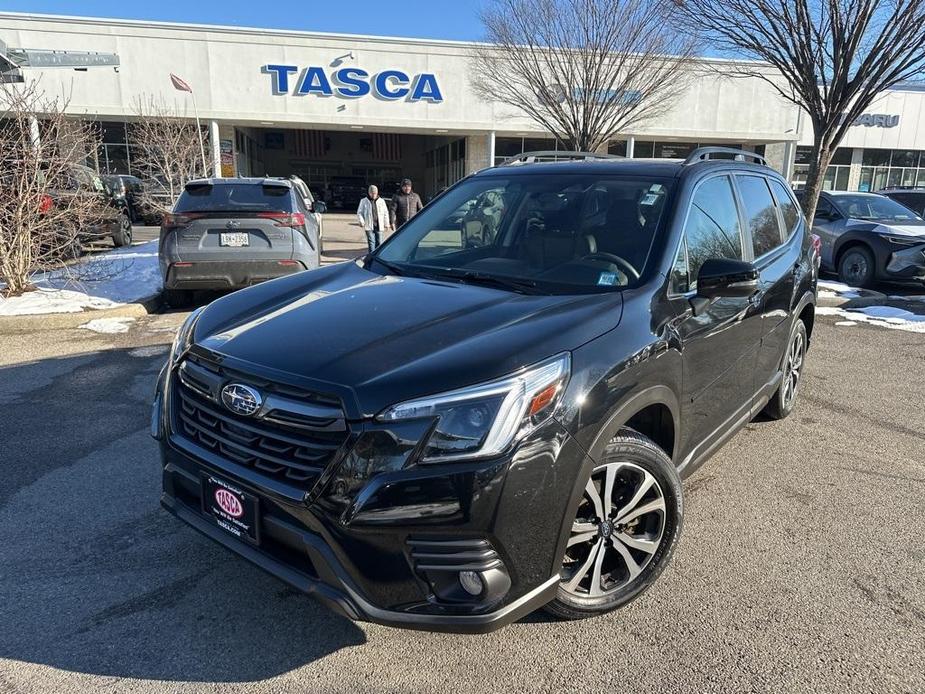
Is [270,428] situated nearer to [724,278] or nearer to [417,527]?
[417,527]

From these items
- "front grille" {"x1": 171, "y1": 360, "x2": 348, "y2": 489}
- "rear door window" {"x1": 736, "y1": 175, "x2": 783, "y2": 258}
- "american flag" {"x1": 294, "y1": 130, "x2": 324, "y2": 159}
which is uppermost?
"american flag" {"x1": 294, "y1": 130, "x2": 324, "y2": 159}

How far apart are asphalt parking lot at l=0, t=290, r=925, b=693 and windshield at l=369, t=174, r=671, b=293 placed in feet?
4.79

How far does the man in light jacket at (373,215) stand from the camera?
1291 cm

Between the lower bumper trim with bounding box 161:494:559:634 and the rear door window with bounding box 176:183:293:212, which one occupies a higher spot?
the rear door window with bounding box 176:183:293:212

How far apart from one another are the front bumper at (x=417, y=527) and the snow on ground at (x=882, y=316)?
26.0ft

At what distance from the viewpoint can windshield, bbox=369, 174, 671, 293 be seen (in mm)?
3039

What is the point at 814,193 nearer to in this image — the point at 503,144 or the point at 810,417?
the point at 810,417

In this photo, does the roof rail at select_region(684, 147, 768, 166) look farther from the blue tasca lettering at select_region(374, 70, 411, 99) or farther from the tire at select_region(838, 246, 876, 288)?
the blue tasca lettering at select_region(374, 70, 411, 99)

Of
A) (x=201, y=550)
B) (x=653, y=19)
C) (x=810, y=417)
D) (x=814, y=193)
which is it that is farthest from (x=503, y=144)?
(x=201, y=550)

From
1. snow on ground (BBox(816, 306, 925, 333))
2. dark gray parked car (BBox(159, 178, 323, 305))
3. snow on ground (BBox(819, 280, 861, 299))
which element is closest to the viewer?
dark gray parked car (BBox(159, 178, 323, 305))

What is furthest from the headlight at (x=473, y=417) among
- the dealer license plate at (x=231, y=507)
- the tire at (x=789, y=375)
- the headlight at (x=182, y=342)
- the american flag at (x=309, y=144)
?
the american flag at (x=309, y=144)

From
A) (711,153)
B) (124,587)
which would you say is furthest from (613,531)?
(711,153)

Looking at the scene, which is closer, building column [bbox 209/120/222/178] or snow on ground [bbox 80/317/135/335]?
snow on ground [bbox 80/317/135/335]

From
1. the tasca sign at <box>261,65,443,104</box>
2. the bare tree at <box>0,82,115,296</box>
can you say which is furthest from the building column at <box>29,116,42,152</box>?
the tasca sign at <box>261,65,443,104</box>
